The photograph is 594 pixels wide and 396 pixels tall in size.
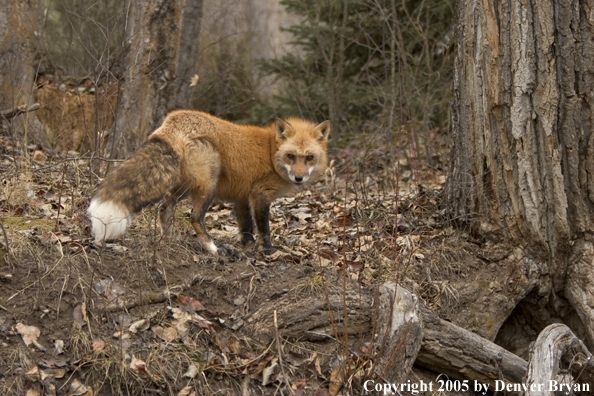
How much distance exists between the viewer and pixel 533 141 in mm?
5129

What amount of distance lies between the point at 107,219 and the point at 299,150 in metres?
2.35

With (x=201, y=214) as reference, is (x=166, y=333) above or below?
below

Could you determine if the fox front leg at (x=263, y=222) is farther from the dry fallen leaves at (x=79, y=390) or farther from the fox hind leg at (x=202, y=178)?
the dry fallen leaves at (x=79, y=390)

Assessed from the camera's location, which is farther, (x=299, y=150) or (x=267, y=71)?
(x=267, y=71)

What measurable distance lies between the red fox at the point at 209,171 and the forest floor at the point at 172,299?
0.31m

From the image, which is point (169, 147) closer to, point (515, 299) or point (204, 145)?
point (204, 145)

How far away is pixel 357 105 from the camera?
11.7 meters

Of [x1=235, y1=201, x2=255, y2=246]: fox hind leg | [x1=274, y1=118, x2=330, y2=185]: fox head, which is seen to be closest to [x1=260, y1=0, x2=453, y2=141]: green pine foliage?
[x1=274, y1=118, x2=330, y2=185]: fox head

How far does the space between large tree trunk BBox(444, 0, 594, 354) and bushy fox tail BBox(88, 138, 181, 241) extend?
3072 millimetres

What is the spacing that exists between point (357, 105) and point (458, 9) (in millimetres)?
6113

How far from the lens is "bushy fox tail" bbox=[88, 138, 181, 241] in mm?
4336

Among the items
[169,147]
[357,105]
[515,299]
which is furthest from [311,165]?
[357,105]

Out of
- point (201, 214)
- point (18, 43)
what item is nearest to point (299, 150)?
point (201, 214)

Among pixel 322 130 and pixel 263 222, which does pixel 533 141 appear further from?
pixel 263 222
